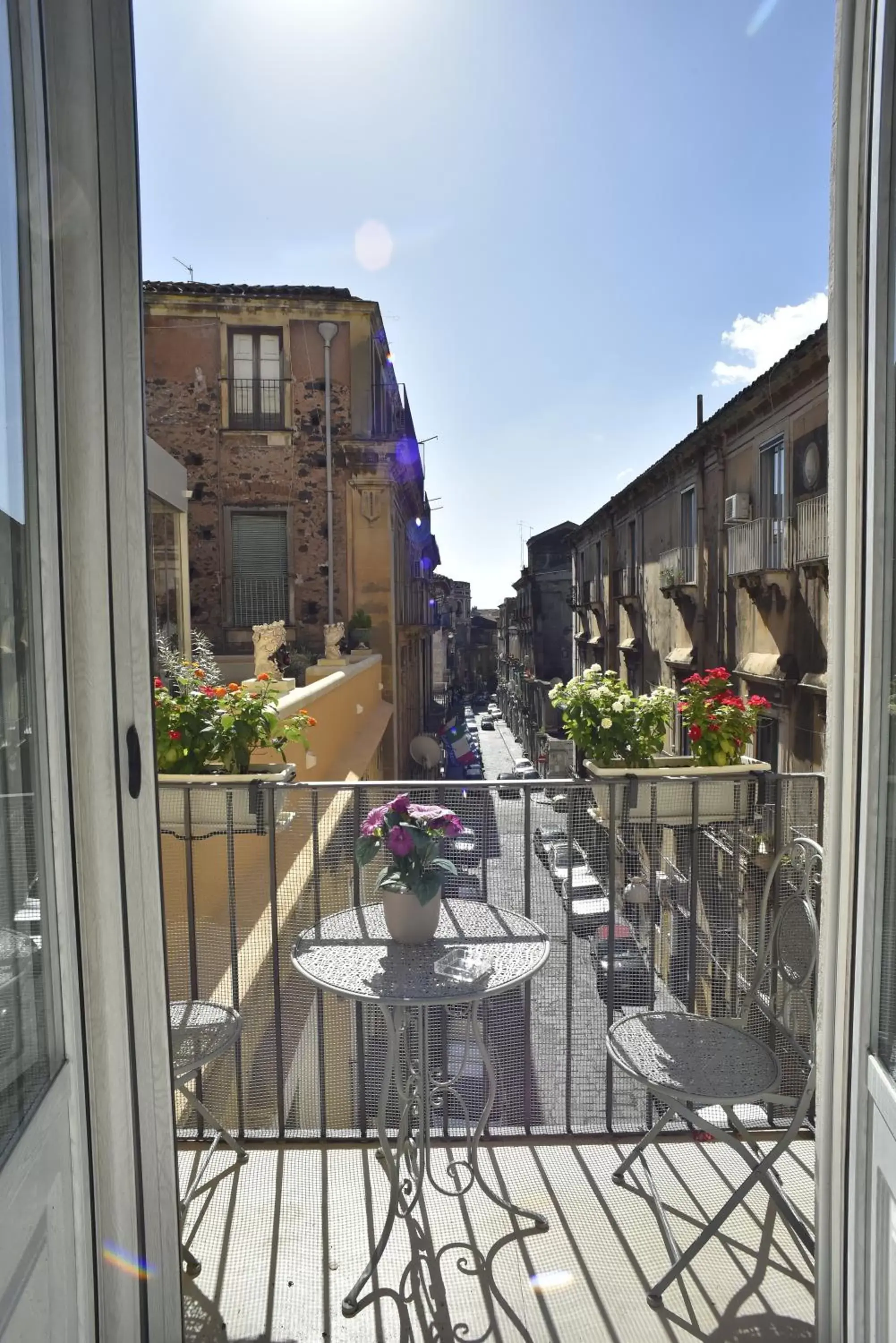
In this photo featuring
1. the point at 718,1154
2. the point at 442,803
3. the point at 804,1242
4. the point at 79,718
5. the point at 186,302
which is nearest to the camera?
the point at 79,718

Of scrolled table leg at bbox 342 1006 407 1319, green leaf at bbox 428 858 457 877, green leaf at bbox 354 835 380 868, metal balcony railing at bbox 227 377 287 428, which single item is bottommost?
scrolled table leg at bbox 342 1006 407 1319

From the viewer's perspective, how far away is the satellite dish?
53.8ft

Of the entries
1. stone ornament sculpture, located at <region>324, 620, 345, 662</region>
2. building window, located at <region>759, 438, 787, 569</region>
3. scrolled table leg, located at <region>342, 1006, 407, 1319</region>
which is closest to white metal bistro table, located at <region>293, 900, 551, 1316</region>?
scrolled table leg, located at <region>342, 1006, 407, 1319</region>

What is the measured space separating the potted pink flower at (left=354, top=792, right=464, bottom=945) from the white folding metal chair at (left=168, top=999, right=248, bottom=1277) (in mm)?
502

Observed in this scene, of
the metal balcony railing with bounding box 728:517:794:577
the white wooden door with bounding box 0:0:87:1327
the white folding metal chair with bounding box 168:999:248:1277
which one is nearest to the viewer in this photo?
the white wooden door with bounding box 0:0:87:1327

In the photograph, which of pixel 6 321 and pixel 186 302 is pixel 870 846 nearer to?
pixel 6 321

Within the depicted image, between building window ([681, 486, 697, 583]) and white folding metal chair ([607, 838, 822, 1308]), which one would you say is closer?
white folding metal chair ([607, 838, 822, 1308])

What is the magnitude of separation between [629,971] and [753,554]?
7024 mm

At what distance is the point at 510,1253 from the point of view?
1.81 metres

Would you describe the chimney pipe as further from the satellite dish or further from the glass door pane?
the glass door pane

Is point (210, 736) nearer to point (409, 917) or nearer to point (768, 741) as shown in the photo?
point (409, 917)

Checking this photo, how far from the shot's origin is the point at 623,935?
2.62 meters

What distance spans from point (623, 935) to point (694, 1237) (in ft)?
3.04

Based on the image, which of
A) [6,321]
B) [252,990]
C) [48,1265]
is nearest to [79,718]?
[6,321]
